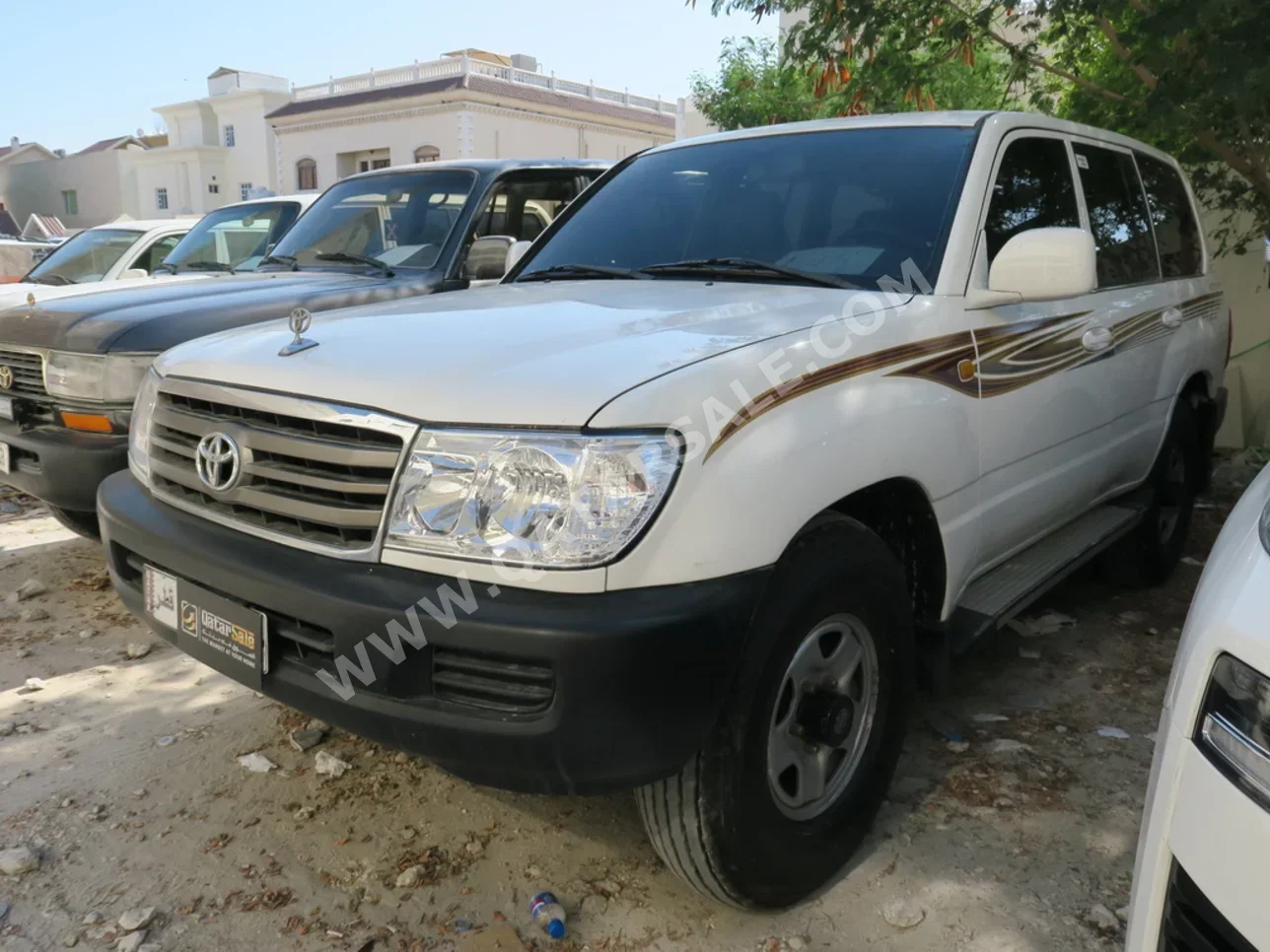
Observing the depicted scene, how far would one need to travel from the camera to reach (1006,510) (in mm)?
2982

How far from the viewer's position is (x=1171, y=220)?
439 centimetres

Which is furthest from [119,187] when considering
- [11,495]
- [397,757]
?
[397,757]

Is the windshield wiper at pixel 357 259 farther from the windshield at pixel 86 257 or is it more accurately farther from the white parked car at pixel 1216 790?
the white parked car at pixel 1216 790

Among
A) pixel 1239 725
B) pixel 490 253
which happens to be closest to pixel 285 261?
pixel 490 253

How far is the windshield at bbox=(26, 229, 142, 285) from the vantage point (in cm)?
761

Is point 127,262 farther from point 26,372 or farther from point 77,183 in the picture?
point 77,183

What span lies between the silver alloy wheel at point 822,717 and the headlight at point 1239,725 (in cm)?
81

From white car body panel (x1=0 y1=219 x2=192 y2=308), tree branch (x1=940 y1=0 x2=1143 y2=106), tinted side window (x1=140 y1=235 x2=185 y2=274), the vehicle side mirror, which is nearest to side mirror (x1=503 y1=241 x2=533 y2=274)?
the vehicle side mirror

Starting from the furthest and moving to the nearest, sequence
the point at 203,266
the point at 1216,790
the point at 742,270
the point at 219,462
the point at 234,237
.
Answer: the point at 234,237 → the point at 203,266 → the point at 742,270 → the point at 219,462 → the point at 1216,790

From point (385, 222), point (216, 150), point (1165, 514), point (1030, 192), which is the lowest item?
point (1165, 514)

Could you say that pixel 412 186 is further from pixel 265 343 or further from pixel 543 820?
pixel 543 820

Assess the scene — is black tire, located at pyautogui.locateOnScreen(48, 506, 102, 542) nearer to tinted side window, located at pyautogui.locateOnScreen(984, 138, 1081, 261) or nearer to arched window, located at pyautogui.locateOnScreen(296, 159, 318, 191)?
tinted side window, located at pyautogui.locateOnScreen(984, 138, 1081, 261)

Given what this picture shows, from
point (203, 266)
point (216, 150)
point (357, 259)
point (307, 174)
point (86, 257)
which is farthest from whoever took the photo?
point (216, 150)

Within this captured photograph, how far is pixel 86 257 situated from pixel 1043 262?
739 cm
